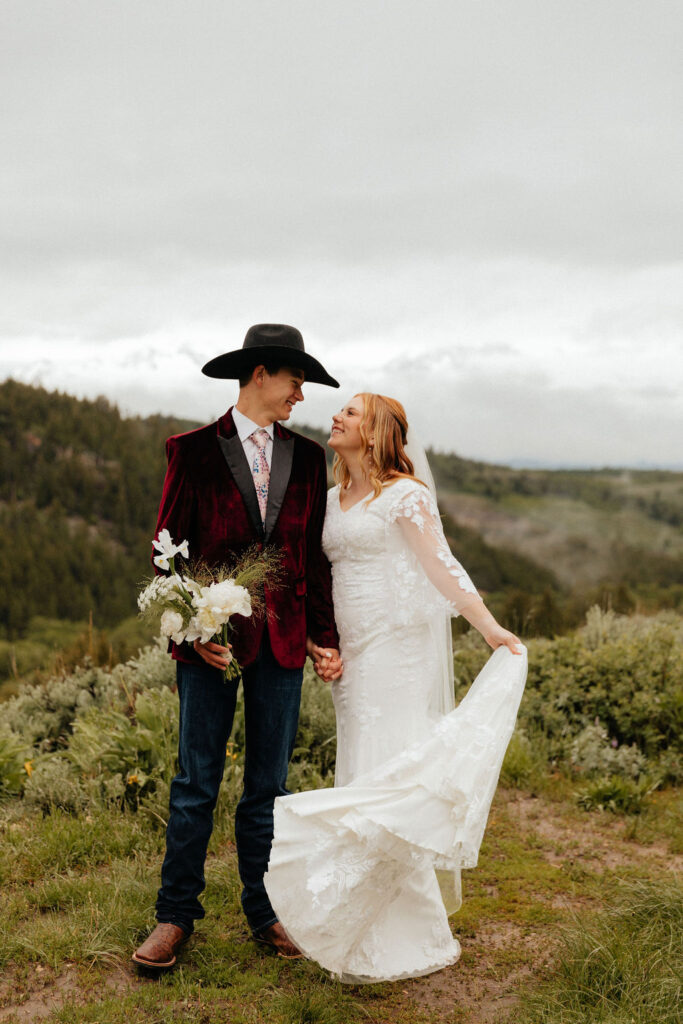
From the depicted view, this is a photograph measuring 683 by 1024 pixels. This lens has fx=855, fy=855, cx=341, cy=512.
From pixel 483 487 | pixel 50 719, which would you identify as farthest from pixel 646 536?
pixel 50 719

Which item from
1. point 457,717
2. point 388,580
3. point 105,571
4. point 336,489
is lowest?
point 105,571

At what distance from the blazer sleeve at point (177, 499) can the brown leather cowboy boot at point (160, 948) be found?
1.38 metres

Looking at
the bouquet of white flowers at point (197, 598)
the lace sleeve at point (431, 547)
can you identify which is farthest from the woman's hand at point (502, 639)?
the bouquet of white flowers at point (197, 598)

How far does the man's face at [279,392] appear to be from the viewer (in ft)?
11.2

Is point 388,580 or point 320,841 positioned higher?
point 388,580

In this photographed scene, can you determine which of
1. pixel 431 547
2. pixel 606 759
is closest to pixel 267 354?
pixel 431 547

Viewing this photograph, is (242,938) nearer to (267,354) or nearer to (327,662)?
(327,662)

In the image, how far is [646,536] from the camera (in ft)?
105

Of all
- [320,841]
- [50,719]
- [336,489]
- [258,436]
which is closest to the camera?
[320,841]

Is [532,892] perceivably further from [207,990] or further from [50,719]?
[50,719]

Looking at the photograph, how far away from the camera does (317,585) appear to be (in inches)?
139

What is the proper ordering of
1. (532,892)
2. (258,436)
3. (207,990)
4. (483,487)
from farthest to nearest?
(483,487) → (532,892) → (258,436) → (207,990)

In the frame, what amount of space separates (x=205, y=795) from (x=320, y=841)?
1.89ft

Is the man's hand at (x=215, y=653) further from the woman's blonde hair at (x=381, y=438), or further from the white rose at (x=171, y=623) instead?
the woman's blonde hair at (x=381, y=438)
